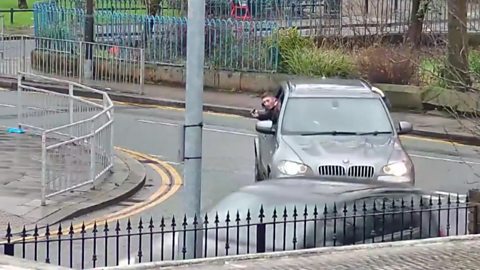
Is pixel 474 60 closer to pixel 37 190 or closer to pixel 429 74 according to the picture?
pixel 429 74

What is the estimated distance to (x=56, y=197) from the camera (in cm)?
1409

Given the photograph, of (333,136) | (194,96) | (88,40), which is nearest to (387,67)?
(88,40)

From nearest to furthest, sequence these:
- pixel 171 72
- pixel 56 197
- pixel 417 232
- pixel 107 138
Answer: pixel 417 232 < pixel 56 197 < pixel 107 138 < pixel 171 72

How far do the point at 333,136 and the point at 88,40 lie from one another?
18.3 m

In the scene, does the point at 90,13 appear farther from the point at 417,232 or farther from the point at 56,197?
the point at 417,232

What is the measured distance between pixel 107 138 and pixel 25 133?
4.46 metres

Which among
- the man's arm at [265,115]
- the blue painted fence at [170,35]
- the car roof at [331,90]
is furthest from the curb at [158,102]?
the car roof at [331,90]

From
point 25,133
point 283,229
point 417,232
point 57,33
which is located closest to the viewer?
point 283,229

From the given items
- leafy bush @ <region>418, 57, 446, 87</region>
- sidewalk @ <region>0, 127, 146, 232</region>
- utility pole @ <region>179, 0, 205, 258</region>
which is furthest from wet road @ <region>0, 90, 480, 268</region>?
leafy bush @ <region>418, 57, 446, 87</region>

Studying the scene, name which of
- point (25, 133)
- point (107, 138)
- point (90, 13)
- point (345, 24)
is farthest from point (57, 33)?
point (107, 138)

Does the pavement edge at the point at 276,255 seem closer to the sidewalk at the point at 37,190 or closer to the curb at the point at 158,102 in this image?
the sidewalk at the point at 37,190

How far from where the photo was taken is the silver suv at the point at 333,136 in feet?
42.3

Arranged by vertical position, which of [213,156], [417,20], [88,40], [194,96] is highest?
[194,96]

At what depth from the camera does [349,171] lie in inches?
503
